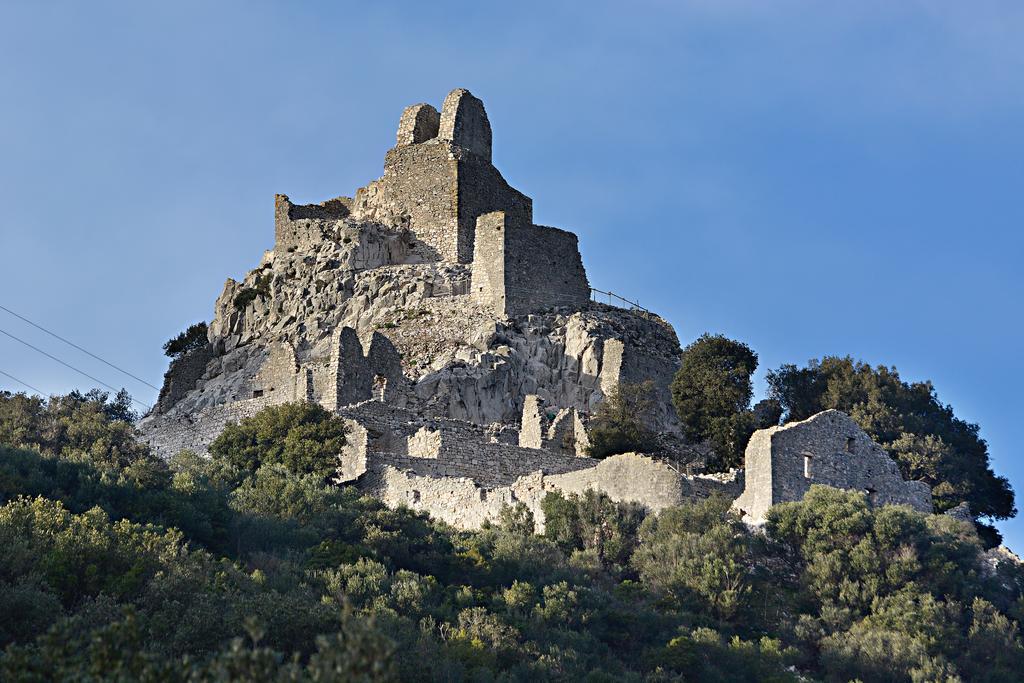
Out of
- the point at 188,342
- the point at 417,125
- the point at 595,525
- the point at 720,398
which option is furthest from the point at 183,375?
the point at 595,525

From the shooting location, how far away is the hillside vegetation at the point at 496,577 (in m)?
26.1

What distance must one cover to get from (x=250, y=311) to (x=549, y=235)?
10.5m

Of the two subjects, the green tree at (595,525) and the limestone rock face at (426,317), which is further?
the limestone rock face at (426,317)

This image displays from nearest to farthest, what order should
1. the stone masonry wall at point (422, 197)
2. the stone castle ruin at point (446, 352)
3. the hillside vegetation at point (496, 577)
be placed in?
the hillside vegetation at point (496, 577) < the stone castle ruin at point (446, 352) < the stone masonry wall at point (422, 197)

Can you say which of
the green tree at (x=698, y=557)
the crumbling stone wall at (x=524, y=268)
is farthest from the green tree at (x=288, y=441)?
the crumbling stone wall at (x=524, y=268)

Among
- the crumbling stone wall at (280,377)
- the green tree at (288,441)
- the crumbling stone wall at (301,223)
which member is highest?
the crumbling stone wall at (301,223)

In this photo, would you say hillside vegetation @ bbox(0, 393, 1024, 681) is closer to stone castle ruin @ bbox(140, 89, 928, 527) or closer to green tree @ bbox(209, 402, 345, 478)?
green tree @ bbox(209, 402, 345, 478)

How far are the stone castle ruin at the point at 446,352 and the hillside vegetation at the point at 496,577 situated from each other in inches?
53.7

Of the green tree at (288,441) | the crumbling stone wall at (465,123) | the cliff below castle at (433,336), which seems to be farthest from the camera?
the crumbling stone wall at (465,123)

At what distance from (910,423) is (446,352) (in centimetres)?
1362

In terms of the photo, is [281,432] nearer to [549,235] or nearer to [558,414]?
[558,414]

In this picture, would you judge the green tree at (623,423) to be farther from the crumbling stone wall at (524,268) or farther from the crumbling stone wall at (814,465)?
the crumbling stone wall at (814,465)

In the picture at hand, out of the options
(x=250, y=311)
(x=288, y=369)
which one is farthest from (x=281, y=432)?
(x=250, y=311)

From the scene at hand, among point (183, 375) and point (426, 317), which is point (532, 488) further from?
point (183, 375)
